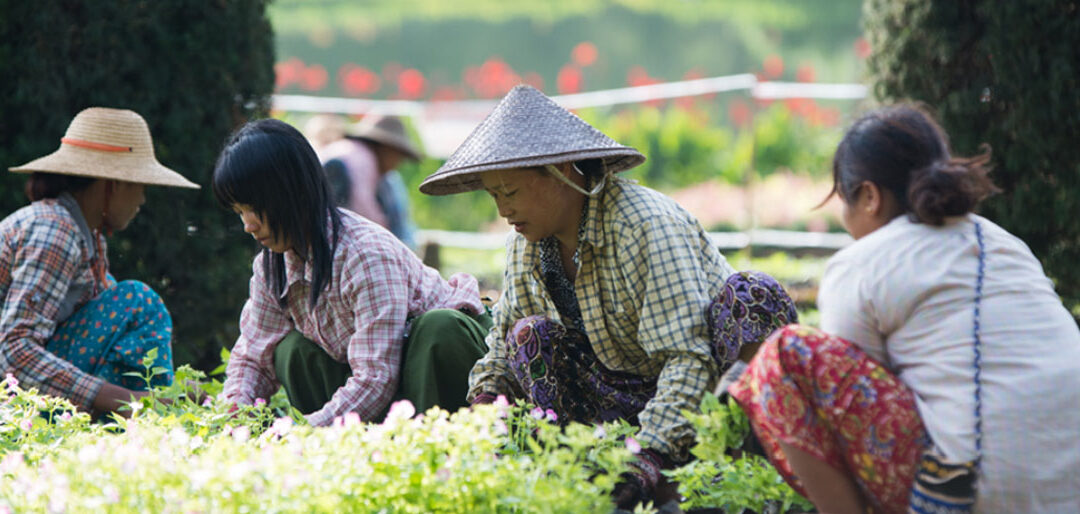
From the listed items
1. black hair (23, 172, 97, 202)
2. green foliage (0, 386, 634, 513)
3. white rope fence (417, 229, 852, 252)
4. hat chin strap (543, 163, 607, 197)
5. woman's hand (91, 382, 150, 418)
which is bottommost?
white rope fence (417, 229, 852, 252)

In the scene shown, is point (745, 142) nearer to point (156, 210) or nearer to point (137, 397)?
point (156, 210)

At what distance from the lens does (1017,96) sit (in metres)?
5.13

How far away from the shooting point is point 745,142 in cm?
993

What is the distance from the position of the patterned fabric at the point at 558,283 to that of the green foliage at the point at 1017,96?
2708 mm

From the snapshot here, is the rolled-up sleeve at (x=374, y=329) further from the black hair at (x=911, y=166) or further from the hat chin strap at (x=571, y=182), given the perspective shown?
the black hair at (x=911, y=166)

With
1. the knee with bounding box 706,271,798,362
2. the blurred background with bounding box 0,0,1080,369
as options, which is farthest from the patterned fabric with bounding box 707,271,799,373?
the blurred background with bounding box 0,0,1080,369

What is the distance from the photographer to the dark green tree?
15.5 ft

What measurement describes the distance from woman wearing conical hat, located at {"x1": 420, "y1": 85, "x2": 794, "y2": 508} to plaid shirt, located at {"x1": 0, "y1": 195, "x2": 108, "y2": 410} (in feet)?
4.42

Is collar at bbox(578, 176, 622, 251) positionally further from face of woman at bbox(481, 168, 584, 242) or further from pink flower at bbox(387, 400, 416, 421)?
pink flower at bbox(387, 400, 416, 421)

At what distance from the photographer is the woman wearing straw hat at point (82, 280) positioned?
3832 mm

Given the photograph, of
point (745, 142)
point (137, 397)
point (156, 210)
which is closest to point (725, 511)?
point (137, 397)

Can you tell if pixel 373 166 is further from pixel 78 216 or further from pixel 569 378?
pixel 569 378

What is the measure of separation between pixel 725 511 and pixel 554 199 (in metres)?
0.96

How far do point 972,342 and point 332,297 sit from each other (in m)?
1.96
